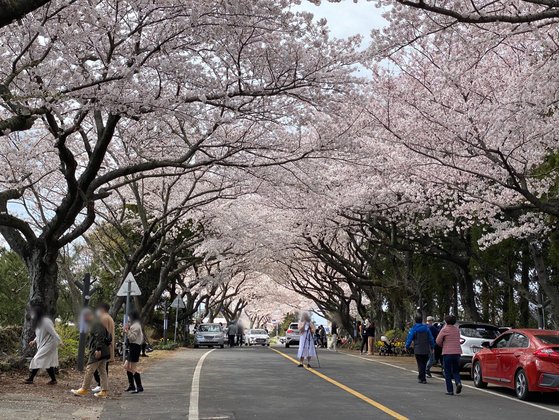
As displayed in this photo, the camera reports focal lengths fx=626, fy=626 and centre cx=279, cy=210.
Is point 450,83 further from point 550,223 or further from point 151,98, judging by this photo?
point 151,98

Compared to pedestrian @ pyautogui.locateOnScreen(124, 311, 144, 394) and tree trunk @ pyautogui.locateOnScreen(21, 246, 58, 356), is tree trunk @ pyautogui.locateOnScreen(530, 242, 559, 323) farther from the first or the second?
tree trunk @ pyautogui.locateOnScreen(21, 246, 58, 356)

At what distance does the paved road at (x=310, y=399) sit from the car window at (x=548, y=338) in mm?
1119

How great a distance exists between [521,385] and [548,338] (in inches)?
42.3

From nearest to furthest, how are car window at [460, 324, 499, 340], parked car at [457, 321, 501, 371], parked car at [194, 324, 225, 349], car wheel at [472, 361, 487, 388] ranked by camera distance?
car wheel at [472, 361, 487, 388] < parked car at [457, 321, 501, 371] < car window at [460, 324, 499, 340] < parked car at [194, 324, 225, 349]

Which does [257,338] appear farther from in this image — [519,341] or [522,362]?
[522,362]

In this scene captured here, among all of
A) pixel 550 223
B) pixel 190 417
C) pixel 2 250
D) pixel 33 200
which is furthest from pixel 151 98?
pixel 2 250

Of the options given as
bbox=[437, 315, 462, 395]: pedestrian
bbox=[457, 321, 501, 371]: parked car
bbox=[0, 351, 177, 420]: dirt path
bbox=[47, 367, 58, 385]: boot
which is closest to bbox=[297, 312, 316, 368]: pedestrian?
bbox=[457, 321, 501, 371]: parked car

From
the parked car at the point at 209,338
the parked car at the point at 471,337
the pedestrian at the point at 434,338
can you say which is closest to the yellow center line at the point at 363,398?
the pedestrian at the point at 434,338

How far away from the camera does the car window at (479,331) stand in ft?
56.6

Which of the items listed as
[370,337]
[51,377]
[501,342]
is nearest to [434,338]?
[501,342]

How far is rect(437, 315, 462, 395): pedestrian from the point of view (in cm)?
1248

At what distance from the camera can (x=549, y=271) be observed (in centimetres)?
2319

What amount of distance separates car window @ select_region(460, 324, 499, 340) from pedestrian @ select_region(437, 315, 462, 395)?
4.70 meters

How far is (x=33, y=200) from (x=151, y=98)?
51.8ft
